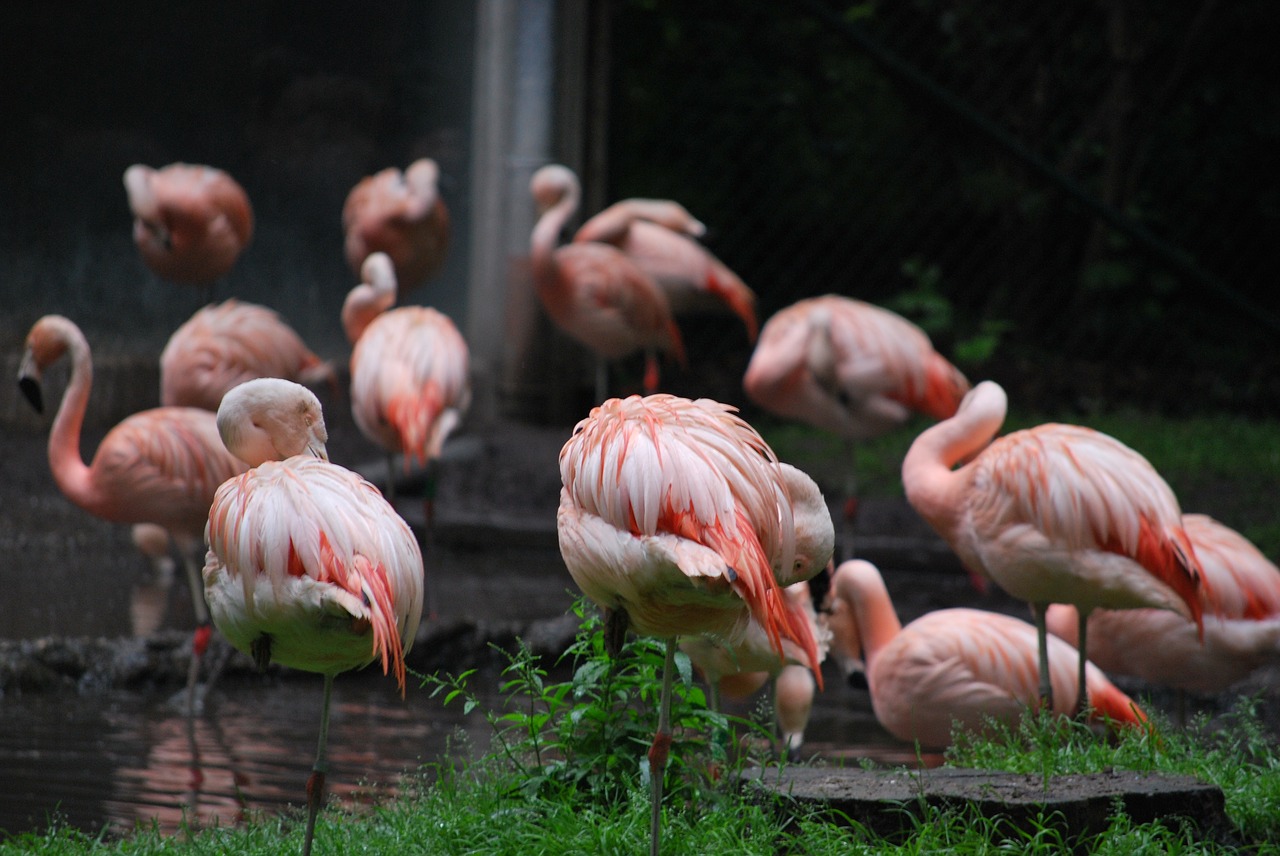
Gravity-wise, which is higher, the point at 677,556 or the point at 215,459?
the point at 677,556

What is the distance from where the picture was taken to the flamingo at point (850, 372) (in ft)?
20.6

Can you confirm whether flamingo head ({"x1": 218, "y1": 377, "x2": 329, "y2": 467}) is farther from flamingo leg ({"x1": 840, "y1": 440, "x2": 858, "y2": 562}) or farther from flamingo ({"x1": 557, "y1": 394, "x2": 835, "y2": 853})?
flamingo leg ({"x1": 840, "y1": 440, "x2": 858, "y2": 562})

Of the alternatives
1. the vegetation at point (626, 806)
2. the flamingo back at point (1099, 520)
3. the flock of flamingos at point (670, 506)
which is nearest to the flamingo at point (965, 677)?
the flock of flamingos at point (670, 506)

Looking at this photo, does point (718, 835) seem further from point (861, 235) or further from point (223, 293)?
point (861, 235)

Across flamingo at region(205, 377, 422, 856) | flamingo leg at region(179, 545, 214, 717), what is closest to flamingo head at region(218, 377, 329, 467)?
flamingo at region(205, 377, 422, 856)

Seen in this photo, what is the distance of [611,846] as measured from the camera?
8.25 feet

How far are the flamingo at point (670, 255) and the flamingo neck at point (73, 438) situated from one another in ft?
10.9

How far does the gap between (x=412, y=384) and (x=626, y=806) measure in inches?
123

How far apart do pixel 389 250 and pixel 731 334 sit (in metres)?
2.91

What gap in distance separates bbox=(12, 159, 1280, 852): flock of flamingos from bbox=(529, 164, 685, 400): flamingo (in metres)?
0.01

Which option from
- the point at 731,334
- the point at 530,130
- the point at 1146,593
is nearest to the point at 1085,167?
the point at 731,334

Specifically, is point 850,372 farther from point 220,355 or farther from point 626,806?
point 626,806

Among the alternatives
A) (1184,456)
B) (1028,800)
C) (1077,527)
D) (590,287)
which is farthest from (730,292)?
(1028,800)

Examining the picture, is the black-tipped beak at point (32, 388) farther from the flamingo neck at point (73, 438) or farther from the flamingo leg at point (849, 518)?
the flamingo leg at point (849, 518)
